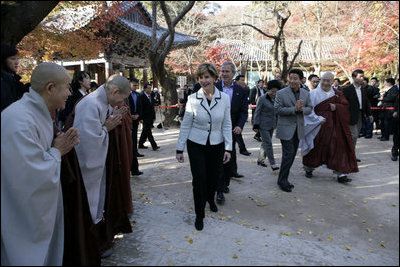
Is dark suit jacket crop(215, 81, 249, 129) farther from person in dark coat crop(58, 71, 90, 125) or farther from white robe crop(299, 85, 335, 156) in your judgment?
person in dark coat crop(58, 71, 90, 125)

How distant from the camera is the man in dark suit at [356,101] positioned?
6078 mm

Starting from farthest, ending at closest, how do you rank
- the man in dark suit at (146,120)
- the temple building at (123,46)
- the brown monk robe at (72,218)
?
the temple building at (123,46) → the man in dark suit at (146,120) → the brown monk robe at (72,218)

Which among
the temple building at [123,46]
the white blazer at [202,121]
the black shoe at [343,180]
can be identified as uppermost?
the temple building at [123,46]

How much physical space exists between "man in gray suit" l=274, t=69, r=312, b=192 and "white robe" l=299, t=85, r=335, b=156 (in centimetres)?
24

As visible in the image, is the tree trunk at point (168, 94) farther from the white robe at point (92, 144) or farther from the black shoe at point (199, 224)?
the white robe at point (92, 144)

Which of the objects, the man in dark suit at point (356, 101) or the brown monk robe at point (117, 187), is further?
the man in dark suit at point (356, 101)

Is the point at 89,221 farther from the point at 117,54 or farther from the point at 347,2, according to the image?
Answer: the point at 347,2

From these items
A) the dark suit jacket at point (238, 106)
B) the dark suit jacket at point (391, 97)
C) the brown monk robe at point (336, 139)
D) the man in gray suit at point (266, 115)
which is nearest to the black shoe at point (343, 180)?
the brown monk robe at point (336, 139)

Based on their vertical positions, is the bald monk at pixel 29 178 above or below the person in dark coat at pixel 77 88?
below

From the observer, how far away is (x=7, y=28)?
2.53 meters

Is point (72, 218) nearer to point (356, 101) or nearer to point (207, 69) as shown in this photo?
point (207, 69)

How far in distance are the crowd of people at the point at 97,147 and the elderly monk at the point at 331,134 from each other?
2cm

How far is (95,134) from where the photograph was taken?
106 inches

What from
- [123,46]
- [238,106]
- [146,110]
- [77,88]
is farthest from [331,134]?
[123,46]
